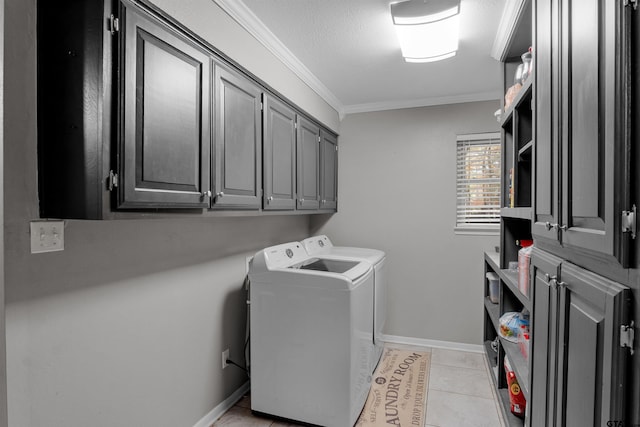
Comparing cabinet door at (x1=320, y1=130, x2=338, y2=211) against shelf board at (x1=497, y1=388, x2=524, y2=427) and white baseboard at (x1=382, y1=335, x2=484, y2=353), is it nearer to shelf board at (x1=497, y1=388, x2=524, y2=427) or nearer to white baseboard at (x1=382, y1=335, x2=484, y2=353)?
white baseboard at (x1=382, y1=335, x2=484, y2=353)

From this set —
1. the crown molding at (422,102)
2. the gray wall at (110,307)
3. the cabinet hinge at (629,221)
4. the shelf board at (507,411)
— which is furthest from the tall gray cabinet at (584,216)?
the crown molding at (422,102)

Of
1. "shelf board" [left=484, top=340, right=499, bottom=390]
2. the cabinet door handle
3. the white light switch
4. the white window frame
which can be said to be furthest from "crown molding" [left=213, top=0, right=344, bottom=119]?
"shelf board" [left=484, top=340, right=499, bottom=390]

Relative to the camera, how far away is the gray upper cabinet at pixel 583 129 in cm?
70

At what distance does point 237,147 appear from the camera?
76.7 inches

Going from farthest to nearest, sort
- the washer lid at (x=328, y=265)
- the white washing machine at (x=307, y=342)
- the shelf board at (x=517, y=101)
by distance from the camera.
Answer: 1. the washer lid at (x=328, y=265)
2. the white washing machine at (x=307, y=342)
3. the shelf board at (x=517, y=101)

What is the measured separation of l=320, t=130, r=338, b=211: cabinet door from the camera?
10.8 feet

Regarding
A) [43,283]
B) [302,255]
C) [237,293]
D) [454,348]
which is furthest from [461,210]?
[43,283]

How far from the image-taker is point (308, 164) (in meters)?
2.97

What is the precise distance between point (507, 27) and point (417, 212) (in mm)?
1820

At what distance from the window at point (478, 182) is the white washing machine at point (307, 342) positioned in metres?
1.57

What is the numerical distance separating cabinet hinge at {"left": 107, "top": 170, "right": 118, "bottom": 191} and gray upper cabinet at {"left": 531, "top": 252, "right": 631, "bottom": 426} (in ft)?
4.63

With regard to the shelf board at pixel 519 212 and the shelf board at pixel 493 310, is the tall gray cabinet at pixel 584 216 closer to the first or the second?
the shelf board at pixel 519 212

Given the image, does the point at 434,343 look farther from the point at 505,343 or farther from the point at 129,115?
the point at 129,115

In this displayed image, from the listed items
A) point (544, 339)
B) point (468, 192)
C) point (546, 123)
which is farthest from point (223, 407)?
point (468, 192)
